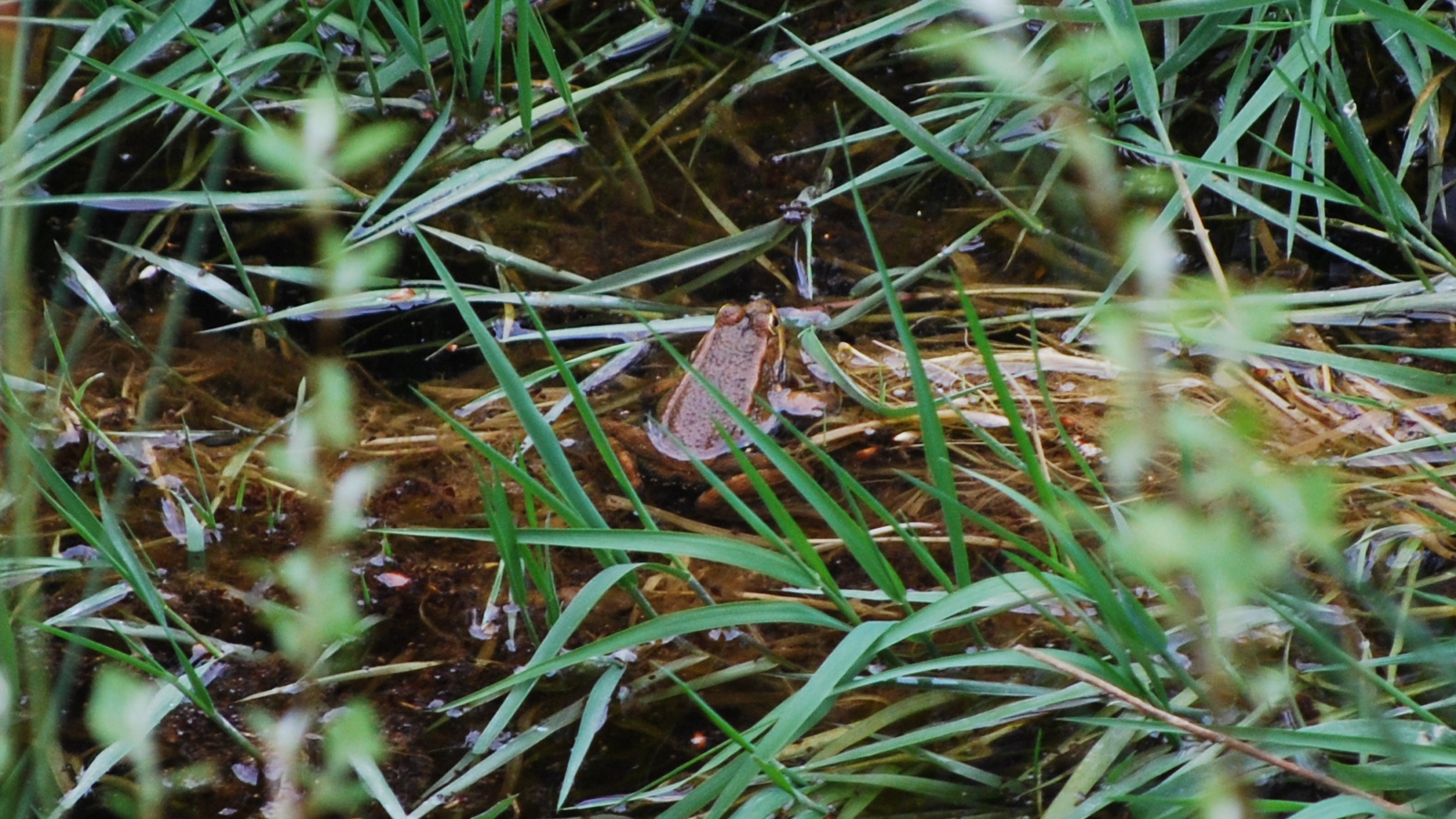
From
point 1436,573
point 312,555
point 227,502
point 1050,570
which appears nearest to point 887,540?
point 1050,570

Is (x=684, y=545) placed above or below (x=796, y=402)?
above

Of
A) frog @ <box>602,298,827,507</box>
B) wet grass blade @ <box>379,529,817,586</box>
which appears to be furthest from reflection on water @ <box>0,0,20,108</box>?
wet grass blade @ <box>379,529,817,586</box>

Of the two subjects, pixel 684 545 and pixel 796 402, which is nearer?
pixel 684 545

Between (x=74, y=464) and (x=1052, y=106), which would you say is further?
(x=1052, y=106)

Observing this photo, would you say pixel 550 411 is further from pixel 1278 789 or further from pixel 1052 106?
pixel 1278 789

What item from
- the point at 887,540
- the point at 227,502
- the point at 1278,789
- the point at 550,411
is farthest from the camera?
the point at 550,411

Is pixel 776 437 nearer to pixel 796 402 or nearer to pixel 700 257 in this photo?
pixel 796 402

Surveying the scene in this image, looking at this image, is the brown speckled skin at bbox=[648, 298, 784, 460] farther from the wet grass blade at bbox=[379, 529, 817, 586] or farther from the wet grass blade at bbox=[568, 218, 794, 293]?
the wet grass blade at bbox=[379, 529, 817, 586]

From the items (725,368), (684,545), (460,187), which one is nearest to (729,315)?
(725,368)

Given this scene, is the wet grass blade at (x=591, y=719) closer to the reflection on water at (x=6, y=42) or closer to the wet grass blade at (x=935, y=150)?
the wet grass blade at (x=935, y=150)
